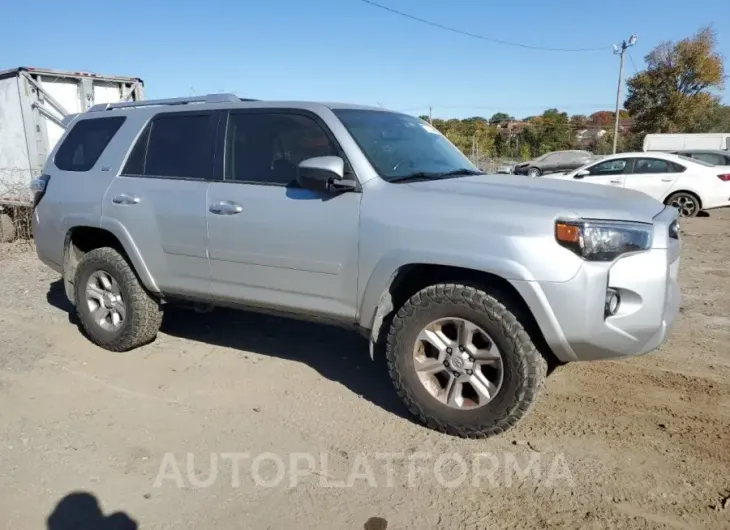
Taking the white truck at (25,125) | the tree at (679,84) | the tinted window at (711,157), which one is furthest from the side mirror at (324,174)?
the tree at (679,84)

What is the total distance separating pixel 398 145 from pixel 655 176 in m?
10.9

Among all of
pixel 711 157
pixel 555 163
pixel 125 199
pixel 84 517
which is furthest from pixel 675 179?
pixel 555 163

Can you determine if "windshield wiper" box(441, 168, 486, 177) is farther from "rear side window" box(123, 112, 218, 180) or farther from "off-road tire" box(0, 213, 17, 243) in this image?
"off-road tire" box(0, 213, 17, 243)

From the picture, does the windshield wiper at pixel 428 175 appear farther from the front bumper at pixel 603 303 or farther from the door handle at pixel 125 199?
the door handle at pixel 125 199

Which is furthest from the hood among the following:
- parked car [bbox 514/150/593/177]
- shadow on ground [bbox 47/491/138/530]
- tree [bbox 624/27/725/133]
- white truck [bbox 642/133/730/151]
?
→ tree [bbox 624/27/725/133]

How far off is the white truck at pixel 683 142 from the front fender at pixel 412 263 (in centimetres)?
2821

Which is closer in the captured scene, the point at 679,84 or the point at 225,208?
the point at 225,208

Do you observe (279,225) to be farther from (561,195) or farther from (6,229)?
(6,229)

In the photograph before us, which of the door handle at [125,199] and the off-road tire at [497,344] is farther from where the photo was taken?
the door handle at [125,199]

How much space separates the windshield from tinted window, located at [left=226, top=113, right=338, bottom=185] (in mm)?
225

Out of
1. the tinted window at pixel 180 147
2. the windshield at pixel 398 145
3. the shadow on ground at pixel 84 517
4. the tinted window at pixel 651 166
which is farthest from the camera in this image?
the tinted window at pixel 651 166

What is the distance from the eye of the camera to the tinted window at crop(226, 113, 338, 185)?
3926 millimetres

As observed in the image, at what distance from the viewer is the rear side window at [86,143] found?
491 cm

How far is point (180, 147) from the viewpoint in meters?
4.46
